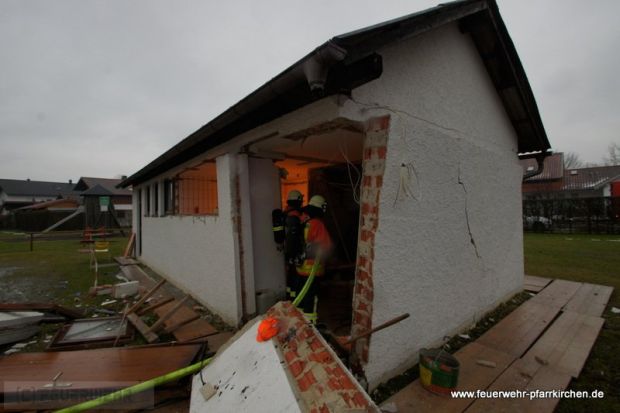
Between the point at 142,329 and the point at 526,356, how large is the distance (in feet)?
15.8

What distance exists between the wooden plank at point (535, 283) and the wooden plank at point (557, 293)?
0.10m

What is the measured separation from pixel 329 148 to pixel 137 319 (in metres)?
3.75

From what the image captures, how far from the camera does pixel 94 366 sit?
9.45 feet

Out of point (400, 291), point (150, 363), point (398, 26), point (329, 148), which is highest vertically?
point (398, 26)

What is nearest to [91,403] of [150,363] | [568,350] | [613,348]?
[150,363]

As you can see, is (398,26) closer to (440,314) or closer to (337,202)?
(440,314)

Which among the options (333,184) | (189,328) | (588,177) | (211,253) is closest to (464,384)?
(189,328)

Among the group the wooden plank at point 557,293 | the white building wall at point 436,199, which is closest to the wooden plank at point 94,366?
the white building wall at point 436,199

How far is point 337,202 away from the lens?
7.07 metres

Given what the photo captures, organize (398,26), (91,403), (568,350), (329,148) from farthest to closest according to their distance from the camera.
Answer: (329,148) < (568,350) < (398,26) < (91,403)

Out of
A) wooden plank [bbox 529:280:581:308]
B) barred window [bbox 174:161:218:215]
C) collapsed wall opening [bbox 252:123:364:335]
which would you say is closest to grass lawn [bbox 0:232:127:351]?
→ barred window [bbox 174:161:218:215]

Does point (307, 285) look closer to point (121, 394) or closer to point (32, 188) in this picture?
point (121, 394)

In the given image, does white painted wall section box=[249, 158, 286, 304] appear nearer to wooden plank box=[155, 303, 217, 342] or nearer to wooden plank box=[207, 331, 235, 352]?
wooden plank box=[207, 331, 235, 352]

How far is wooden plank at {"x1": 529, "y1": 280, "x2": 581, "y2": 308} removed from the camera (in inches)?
204
